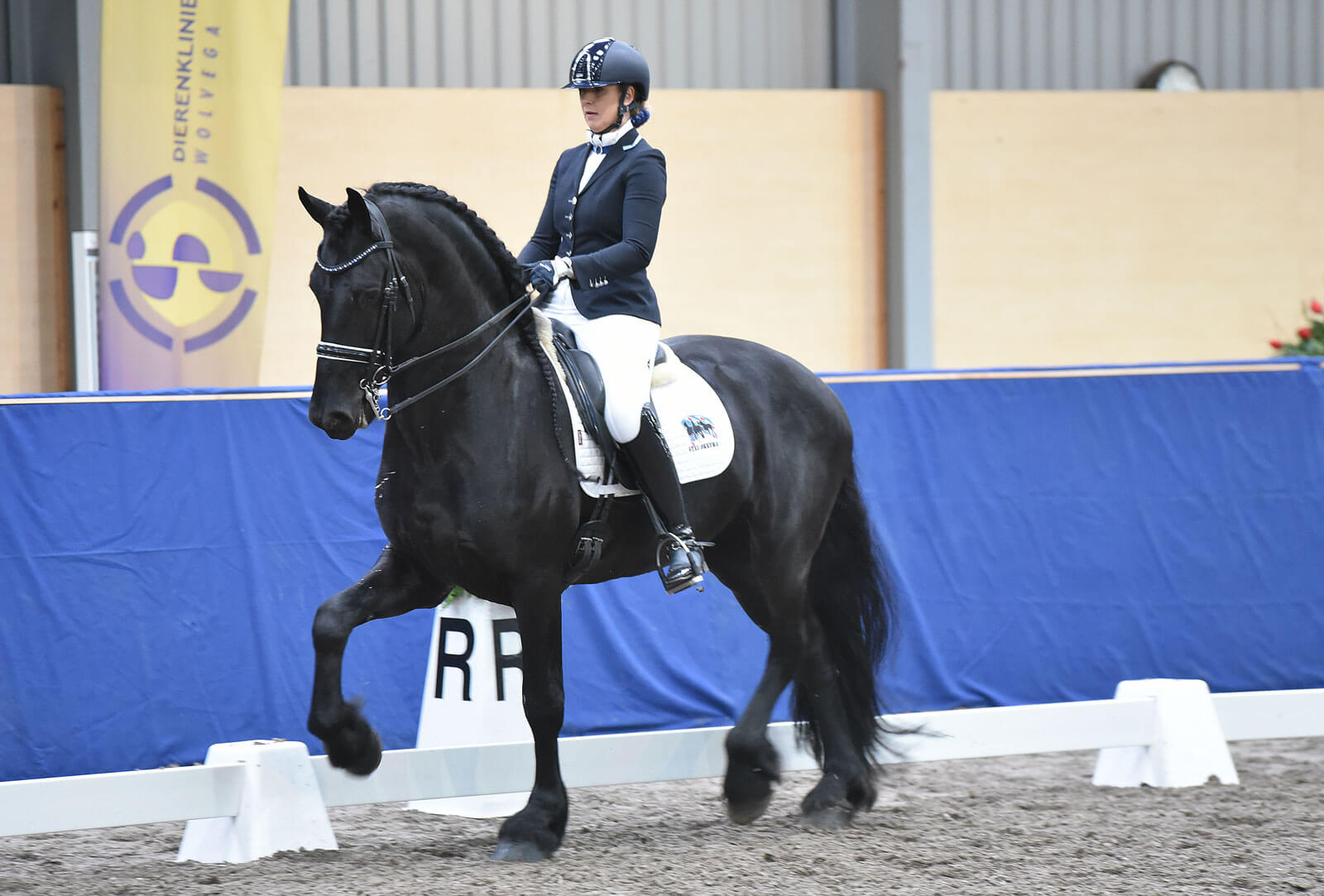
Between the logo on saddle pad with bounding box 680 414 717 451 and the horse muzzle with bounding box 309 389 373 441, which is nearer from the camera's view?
the horse muzzle with bounding box 309 389 373 441

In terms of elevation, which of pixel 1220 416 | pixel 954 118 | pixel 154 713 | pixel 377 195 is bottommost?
pixel 154 713

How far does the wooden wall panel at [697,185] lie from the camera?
10.0 m

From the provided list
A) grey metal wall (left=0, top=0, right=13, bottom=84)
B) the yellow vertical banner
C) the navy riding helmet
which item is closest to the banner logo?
the yellow vertical banner

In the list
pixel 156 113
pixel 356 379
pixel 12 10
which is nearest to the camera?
pixel 356 379

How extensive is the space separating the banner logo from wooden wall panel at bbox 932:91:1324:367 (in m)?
5.61

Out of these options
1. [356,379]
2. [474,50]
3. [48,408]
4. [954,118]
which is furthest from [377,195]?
[954,118]

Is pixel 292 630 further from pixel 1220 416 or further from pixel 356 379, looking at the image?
pixel 1220 416

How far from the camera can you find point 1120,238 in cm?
1175

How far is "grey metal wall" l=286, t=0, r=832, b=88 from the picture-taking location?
1052 centimetres

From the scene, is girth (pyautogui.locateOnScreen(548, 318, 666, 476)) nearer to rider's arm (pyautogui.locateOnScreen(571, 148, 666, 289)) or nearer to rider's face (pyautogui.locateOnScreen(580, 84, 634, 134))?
rider's arm (pyautogui.locateOnScreen(571, 148, 666, 289))

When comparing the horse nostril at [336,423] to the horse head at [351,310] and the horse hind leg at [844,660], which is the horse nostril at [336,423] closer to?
the horse head at [351,310]

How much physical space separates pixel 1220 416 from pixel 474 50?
21.7 feet

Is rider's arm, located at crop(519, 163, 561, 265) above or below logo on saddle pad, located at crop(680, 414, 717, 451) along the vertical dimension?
above

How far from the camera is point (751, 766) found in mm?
4648
